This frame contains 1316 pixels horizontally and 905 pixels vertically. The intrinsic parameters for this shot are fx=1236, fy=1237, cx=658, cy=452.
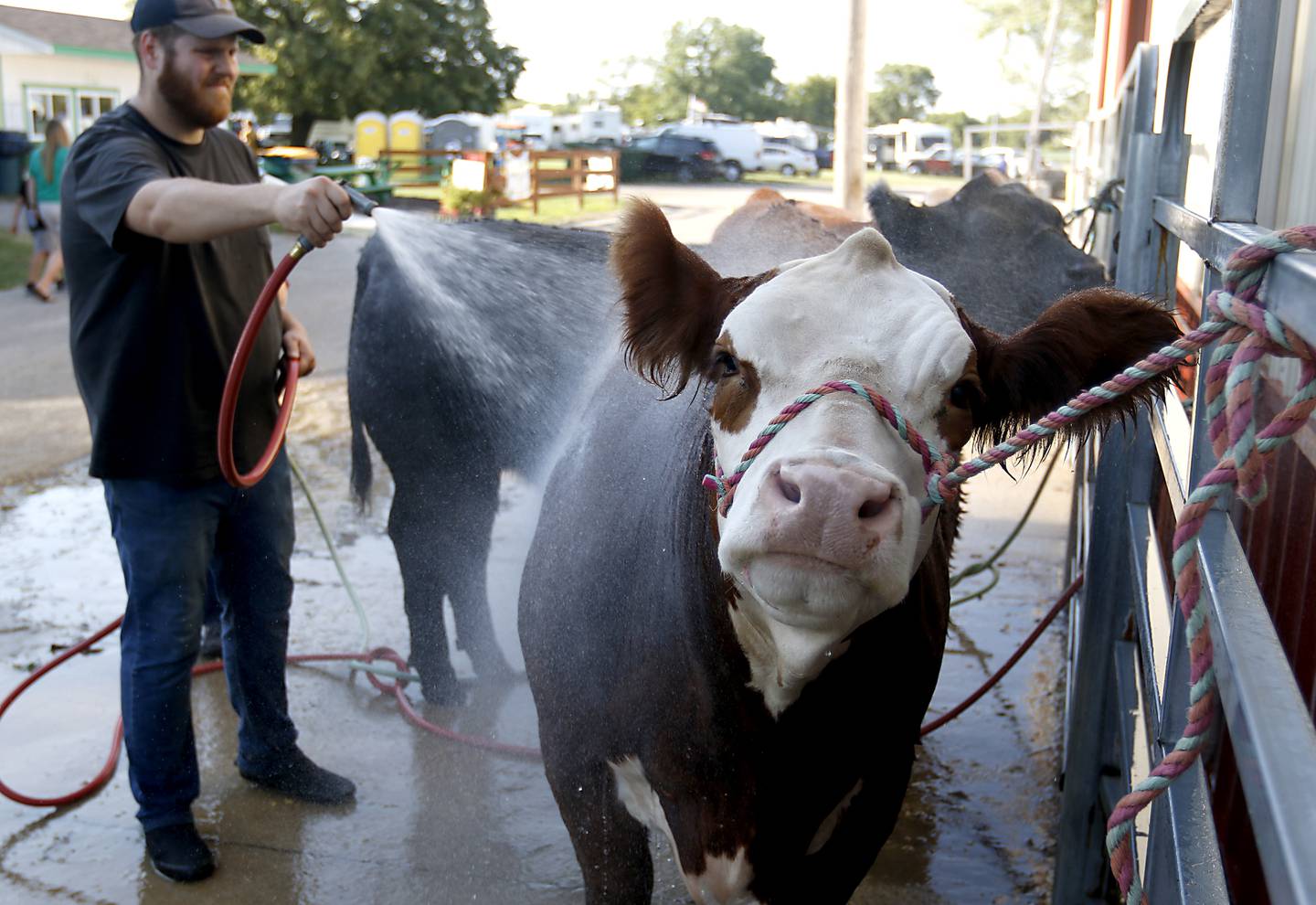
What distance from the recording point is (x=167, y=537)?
3.15 meters

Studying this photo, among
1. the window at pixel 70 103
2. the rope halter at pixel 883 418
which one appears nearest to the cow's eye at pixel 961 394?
the rope halter at pixel 883 418

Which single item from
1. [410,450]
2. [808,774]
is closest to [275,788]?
[410,450]

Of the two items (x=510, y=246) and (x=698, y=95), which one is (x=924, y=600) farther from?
(x=698, y=95)

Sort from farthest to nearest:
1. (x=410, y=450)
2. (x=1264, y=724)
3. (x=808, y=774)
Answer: (x=410, y=450) < (x=808, y=774) < (x=1264, y=724)

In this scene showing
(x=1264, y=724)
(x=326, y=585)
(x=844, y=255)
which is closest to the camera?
(x=1264, y=724)

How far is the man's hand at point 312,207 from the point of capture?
2.80 metres

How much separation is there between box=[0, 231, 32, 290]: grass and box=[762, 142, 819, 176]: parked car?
33.1m

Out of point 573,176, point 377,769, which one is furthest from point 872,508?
point 573,176

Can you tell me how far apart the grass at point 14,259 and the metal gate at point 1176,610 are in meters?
13.2

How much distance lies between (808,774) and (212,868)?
178cm

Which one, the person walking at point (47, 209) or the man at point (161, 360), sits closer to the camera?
the man at point (161, 360)

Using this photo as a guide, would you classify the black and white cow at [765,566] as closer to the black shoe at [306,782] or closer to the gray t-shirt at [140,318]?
the gray t-shirt at [140,318]

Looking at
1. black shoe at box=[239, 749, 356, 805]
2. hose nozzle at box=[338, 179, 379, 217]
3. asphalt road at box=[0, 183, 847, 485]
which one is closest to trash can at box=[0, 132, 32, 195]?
asphalt road at box=[0, 183, 847, 485]

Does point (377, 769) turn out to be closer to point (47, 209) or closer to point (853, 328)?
point (853, 328)
